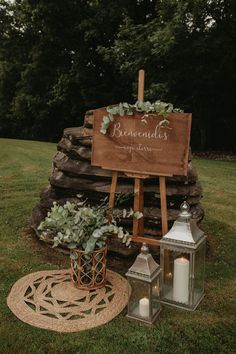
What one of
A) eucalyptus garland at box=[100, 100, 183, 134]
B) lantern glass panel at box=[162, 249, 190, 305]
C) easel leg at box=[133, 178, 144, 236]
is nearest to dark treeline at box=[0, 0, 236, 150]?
eucalyptus garland at box=[100, 100, 183, 134]

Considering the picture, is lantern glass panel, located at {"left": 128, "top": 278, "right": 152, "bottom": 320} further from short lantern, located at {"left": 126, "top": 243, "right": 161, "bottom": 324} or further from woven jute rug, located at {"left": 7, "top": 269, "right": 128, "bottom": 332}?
woven jute rug, located at {"left": 7, "top": 269, "right": 128, "bottom": 332}

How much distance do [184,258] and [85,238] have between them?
1.23 metres

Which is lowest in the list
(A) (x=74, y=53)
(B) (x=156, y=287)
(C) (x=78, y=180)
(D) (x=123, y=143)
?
(B) (x=156, y=287)

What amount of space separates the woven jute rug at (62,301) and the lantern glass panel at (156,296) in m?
0.41

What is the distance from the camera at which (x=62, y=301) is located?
4621 millimetres

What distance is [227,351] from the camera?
3.72 m

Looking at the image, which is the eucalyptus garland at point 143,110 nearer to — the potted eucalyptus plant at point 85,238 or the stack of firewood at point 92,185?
the stack of firewood at point 92,185

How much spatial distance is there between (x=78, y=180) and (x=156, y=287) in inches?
98.2

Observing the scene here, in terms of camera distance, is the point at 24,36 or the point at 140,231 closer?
the point at 140,231

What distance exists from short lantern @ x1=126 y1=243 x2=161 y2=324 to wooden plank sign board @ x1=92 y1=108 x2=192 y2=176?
1312 mm

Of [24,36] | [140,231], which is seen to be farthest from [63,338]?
[24,36]

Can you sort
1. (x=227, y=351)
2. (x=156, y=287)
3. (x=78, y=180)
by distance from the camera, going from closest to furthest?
(x=227, y=351) < (x=156, y=287) < (x=78, y=180)

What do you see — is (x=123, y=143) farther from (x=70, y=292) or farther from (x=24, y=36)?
(x=24, y=36)

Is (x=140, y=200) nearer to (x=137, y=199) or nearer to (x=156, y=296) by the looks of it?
(x=137, y=199)
